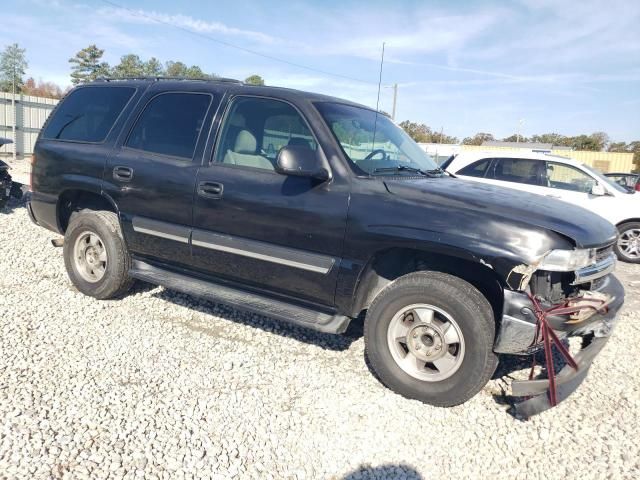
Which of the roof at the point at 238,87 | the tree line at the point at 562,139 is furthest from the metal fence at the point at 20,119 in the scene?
the tree line at the point at 562,139

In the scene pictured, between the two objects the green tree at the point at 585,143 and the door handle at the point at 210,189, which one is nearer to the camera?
the door handle at the point at 210,189

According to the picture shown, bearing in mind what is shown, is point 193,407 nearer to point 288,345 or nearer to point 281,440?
point 281,440

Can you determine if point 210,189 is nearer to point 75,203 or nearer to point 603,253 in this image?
point 75,203

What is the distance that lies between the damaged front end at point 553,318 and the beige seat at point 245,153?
6.66 feet

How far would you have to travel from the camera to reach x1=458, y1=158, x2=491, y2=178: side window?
8.75 meters

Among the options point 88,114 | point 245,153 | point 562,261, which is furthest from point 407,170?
point 88,114

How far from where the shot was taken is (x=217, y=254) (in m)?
3.91

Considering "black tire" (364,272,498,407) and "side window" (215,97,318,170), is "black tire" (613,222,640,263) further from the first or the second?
"side window" (215,97,318,170)

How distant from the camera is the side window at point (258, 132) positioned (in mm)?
3754

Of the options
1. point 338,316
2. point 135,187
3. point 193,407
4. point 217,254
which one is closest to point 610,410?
point 338,316

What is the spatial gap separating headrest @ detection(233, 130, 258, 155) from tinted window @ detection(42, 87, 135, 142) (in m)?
1.37

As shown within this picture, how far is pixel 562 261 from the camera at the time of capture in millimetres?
2877

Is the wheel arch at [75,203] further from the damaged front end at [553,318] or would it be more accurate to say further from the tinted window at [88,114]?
the damaged front end at [553,318]

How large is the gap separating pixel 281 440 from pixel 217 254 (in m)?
1.63
